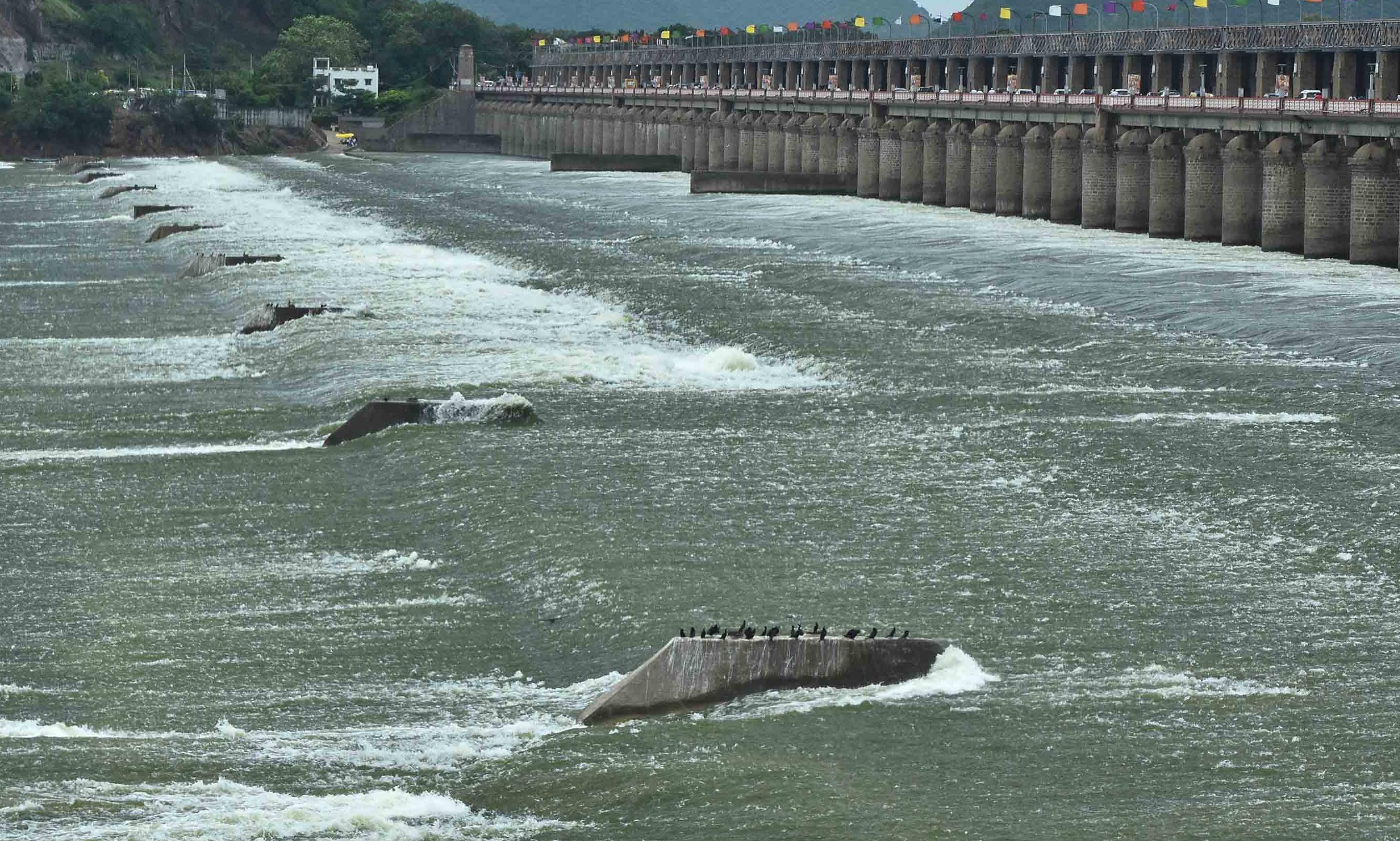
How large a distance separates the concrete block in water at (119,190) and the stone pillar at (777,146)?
4759 cm

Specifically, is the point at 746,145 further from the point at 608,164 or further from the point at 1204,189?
the point at 1204,189

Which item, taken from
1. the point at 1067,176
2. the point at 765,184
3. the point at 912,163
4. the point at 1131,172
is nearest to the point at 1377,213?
the point at 1131,172

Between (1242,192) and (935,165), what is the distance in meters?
42.4

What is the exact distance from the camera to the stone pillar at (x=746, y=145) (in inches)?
7259

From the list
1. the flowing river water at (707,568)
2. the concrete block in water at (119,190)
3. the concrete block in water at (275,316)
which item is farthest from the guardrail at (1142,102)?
the concrete block in water at (119,190)

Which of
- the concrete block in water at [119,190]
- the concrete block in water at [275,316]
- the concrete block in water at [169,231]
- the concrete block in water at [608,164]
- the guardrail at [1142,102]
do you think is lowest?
the concrete block in water at [275,316]

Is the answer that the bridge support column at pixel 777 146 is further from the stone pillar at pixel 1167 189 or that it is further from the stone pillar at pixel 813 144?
the stone pillar at pixel 1167 189

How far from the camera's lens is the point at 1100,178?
11050 cm

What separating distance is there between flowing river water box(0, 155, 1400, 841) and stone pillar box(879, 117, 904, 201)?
7478 centimetres

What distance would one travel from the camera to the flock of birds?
88.8 feet

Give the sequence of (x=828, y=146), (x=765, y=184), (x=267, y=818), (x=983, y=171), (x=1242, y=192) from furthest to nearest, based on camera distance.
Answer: (x=828, y=146)
(x=765, y=184)
(x=983, y=171)
(x=1242, y=192)
(x=267, y=818)

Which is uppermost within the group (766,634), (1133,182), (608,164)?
(608,164)

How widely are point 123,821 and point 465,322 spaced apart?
43.5 metres

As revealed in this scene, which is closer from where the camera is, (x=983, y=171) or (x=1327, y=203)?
(x=1327, y=203)
